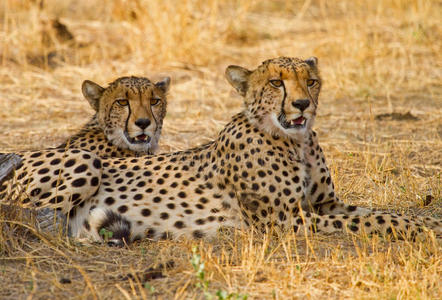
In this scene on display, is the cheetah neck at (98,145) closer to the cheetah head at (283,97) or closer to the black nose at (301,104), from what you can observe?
the cheetah head at (283,97)

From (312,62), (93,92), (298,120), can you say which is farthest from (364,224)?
(93,92)

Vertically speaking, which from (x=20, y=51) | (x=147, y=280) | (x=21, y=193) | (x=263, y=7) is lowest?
(x=147, y=280)

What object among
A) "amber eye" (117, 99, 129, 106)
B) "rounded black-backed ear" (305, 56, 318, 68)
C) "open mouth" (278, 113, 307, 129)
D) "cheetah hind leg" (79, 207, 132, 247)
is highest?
"rounded black-backed ear" (305, 56, 318, 68)

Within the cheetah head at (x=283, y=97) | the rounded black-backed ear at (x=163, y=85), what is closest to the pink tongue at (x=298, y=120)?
the cheetah head at (x=283, y=97)

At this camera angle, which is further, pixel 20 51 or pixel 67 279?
pixel 20 51

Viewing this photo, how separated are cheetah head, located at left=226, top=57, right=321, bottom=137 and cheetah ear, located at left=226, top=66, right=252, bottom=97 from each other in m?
0.02

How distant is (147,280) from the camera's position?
3451 millimetres

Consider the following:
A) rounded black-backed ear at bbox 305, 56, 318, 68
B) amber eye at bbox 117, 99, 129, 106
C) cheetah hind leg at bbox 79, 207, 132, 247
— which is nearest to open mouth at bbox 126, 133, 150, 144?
amber eye at bbox 117, 99, 129, 106

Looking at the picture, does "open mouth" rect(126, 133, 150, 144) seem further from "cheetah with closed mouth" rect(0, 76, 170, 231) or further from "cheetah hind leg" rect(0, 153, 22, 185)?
"cheetah hind leg" rect(0, 153, 22, 185)

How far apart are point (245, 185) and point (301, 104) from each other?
1.87 feet

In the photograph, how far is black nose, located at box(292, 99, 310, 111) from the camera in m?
4.12

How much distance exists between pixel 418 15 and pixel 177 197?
7.18m

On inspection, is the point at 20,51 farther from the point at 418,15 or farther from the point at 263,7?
the point at 418,15

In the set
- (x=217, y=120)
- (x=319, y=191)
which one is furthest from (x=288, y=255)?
(x=217, y=120)
